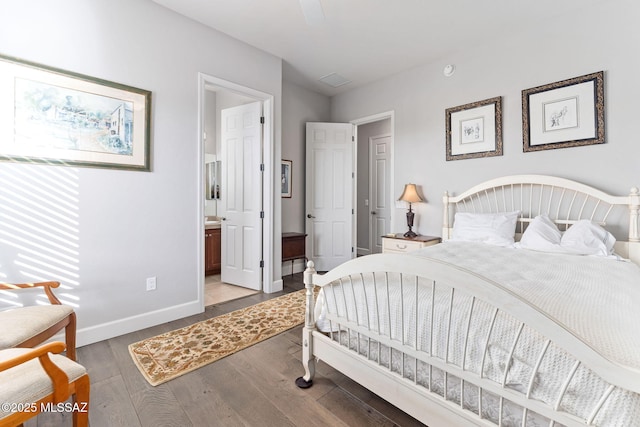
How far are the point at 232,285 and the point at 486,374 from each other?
3.38 metres

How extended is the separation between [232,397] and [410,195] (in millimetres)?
2910

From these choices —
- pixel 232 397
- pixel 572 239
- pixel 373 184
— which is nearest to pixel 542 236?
pixel 572 239

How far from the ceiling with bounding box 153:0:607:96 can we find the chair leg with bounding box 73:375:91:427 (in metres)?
2.28

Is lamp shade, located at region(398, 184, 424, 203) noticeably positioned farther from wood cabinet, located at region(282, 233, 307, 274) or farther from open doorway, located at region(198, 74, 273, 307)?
open doorway, located at region(198, 74, 273, 307)

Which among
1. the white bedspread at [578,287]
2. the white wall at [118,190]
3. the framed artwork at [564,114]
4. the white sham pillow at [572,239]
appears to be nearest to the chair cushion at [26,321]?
the white wall at [118,190]

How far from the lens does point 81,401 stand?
44.4 inches

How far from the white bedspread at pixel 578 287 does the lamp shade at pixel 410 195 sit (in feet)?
3.91

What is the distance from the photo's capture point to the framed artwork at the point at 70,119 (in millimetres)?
1974

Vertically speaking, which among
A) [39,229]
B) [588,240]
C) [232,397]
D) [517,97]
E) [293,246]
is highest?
[517,97]

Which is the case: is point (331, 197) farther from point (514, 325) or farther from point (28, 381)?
point (28, 381)

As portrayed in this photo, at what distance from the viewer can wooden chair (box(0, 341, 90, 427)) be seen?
986mm

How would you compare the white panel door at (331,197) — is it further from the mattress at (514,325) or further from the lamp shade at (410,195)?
the mattress at (514,325)

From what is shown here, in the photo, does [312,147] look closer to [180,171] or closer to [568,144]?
[180,171]

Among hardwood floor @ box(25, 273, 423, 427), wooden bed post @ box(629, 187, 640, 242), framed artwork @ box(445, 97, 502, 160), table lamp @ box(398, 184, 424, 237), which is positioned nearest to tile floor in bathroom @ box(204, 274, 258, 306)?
hardwood floor @ box(25, 273, 423, 427)
